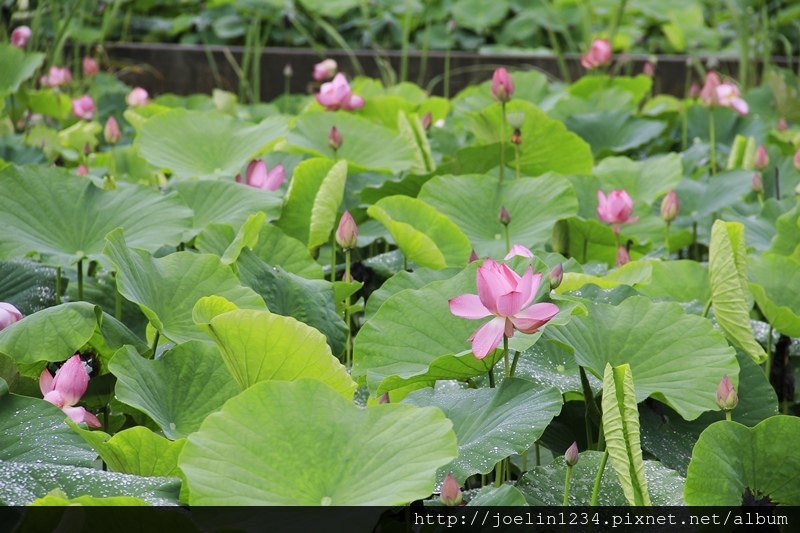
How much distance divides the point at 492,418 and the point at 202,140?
1.00m

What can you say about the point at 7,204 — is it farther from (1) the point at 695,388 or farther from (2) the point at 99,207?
(1) the point at 695,388

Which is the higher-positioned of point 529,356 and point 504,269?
point 504,269

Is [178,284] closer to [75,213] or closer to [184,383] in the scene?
[184,383]

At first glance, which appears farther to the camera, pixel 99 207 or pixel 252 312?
pixel 99 207

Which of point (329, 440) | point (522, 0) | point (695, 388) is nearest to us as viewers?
point (329, 440)

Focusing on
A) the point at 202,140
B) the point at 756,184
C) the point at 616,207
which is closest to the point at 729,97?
the point at 756,184

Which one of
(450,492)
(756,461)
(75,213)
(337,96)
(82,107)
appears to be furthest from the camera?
(82,107)

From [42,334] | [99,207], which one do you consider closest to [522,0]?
[99,207]

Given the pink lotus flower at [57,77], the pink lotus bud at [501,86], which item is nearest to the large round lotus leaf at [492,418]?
the pink lotus bud at [501,86]

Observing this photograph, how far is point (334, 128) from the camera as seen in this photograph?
5.10 feet

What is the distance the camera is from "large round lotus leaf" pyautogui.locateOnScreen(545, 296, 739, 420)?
0.92 metres

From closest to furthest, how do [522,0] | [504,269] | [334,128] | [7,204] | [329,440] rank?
[329,440]
[504,269]
[7,204]
[334,128]
[522,0]

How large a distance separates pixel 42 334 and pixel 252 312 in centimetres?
25

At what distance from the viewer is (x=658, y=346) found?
0.96 meters
